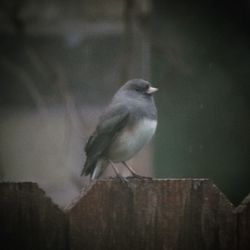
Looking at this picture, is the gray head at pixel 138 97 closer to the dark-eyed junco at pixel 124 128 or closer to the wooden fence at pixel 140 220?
the dark-eyed junco at pixel 124 128

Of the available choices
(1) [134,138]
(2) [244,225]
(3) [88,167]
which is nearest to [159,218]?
(2) [244,225]

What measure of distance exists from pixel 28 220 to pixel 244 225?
1.51 feet

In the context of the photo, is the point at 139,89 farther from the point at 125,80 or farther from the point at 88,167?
the point at 125,80

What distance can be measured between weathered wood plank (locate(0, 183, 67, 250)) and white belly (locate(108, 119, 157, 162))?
1319 mm

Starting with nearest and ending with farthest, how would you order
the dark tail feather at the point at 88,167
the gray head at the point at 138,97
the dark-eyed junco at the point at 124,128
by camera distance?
the dark tail feather at the point at 88,167 → the dark-eyed junco at the point at 124,128 → the gray head at the point at 138,97

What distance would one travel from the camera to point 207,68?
3.60 metres

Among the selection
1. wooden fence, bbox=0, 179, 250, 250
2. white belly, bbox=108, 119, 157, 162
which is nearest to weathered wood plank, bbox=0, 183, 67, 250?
wooden fence, bbox=0, 179, 250, 250

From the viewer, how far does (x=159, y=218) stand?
2.09 metres

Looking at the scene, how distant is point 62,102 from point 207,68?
1.04 meters

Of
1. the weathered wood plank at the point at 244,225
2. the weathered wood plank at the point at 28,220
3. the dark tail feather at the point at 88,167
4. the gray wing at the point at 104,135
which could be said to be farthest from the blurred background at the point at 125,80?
the weathered wood plank at the point at 28,220

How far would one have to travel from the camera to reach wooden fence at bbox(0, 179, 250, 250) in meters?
2.07

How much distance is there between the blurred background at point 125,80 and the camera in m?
3.52

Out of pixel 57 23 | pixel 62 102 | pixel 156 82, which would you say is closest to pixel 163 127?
pixel 156 82

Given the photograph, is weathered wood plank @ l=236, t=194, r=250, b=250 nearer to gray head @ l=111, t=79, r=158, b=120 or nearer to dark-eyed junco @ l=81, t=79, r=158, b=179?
dark-eyed junco @ l=81, t=79, r=158, b=179
